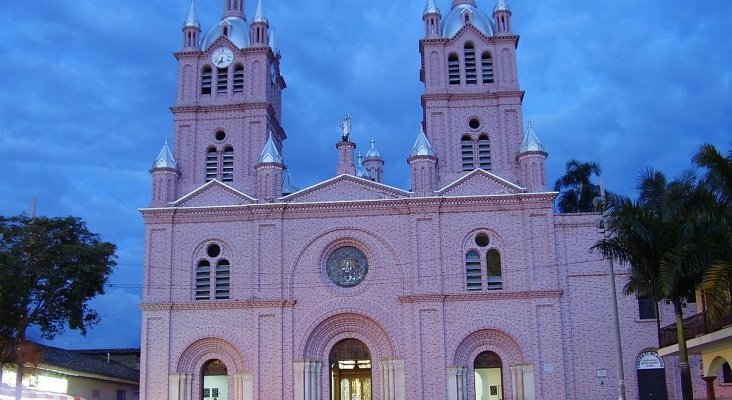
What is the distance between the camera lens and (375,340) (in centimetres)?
4153

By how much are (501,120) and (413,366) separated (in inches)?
519

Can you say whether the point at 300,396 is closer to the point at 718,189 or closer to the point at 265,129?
the point at 265,129

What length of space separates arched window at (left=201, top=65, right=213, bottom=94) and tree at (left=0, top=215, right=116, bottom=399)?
1288 centimetres

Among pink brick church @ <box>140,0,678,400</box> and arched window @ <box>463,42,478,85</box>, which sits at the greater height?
arched window @ <box>463,42,478,85</box>

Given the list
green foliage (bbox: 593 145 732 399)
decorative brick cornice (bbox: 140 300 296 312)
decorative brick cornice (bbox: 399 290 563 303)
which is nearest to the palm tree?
green foliage (bbox: 593 145 732 399)

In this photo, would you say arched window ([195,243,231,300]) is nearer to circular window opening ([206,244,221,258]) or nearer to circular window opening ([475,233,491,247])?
circular window opening ([206,244,221,258])

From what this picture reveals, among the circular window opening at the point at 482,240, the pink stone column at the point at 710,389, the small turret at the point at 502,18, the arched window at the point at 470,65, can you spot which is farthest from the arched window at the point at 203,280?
the pink stone column at the point at 710,389

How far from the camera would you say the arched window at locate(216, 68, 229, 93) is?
46.5 metres

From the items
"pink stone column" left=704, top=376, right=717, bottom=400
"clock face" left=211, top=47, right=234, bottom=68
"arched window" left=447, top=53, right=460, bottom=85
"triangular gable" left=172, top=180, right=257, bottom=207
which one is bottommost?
"pink stone column" left=704, top=376, right=717, bottom=400

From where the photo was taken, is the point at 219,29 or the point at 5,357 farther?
the point at 219,29

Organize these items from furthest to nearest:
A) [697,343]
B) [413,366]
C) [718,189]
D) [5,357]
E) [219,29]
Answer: [219,29], [413,366], [5,357], [697,343], [718,189]

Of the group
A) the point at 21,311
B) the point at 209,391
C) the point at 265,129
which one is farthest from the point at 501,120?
the point at 21,311

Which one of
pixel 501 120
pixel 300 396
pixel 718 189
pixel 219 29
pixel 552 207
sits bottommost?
pixel 300 396

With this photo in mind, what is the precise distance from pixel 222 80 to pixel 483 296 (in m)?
A: 17.9
